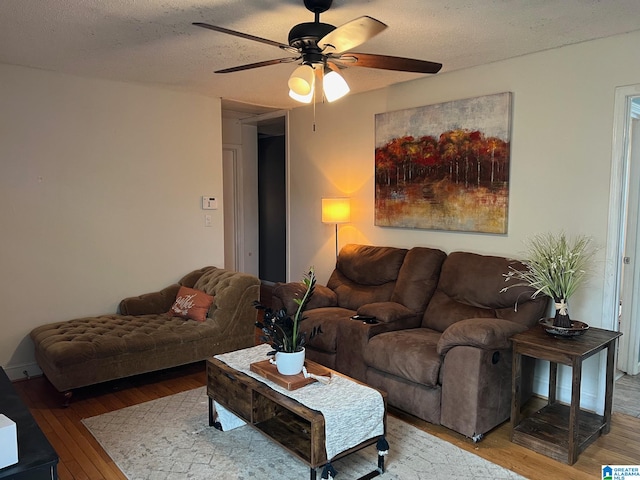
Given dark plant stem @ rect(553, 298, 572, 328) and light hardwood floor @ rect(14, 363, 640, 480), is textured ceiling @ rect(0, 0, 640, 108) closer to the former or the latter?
dark plant stem @ rect(553, 298, 572, 328)

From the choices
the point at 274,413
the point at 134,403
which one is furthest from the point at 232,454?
the point at 134,403

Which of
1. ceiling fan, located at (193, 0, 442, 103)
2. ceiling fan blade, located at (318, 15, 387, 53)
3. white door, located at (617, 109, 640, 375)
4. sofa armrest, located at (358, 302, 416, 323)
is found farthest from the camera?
white door, located at (617, 109, 640, 375)

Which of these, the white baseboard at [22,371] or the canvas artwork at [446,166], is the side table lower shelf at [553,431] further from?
the white baseboard at [22,371]

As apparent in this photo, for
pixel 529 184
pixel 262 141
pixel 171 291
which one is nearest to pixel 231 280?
pixel 171 291

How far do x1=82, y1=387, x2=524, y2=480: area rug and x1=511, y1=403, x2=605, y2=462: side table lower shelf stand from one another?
33cm

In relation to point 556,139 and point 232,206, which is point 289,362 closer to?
point 556,139

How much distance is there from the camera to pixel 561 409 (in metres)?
3.09

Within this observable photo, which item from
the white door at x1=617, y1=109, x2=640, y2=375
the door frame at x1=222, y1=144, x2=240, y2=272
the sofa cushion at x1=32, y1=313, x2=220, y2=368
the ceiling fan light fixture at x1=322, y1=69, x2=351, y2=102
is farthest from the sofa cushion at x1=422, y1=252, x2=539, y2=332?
the door frame at x1=222, y1=144, x2=240, y2=272

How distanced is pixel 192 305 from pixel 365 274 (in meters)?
1.55

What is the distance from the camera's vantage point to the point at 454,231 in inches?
154

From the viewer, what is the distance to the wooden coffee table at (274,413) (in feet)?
7.24

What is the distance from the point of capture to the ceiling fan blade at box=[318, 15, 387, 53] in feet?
6.56

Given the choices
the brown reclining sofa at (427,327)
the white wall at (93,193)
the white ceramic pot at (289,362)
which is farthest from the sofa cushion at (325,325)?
the white wall at (93,193)

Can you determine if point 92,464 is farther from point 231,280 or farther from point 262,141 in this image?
point 262,141
